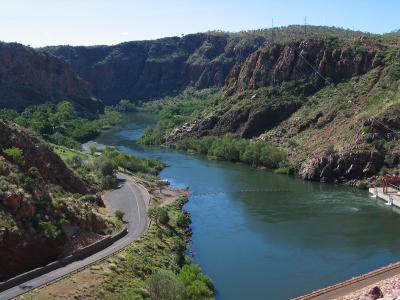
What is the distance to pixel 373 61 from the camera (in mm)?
132875

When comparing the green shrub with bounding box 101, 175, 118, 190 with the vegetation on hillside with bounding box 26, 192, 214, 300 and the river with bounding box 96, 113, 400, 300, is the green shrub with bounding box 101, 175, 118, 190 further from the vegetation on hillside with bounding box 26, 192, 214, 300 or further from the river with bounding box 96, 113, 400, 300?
the vegetation on hillside with bounding box 26, 192, 214, 300

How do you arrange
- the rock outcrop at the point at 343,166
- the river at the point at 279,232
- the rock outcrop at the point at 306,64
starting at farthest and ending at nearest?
the rock outcrop at the point at 306,64 → the rock outcrop at the point at 343,166 → the river at the point at 279,232

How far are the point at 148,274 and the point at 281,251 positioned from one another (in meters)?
18.2

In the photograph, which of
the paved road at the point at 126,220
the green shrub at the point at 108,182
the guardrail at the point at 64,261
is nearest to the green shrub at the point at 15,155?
the guardrail at the point at 64,261

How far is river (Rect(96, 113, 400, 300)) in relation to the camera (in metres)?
55.5

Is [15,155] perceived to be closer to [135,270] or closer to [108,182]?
[135,270]

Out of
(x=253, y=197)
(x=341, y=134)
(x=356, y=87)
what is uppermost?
(x=356, y=87)

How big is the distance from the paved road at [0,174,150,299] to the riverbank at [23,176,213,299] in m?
0.92

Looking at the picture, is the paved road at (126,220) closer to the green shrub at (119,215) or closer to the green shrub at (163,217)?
the green shrub at (119,215)

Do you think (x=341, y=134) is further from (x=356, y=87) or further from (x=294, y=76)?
(x=294, y=76)

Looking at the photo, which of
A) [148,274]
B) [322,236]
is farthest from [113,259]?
[322,236]

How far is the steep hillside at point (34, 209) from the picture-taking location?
47.8m

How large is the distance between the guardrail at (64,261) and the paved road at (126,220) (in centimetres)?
39

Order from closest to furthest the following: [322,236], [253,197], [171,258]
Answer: [171,258] → [322,236] → [253,197]
